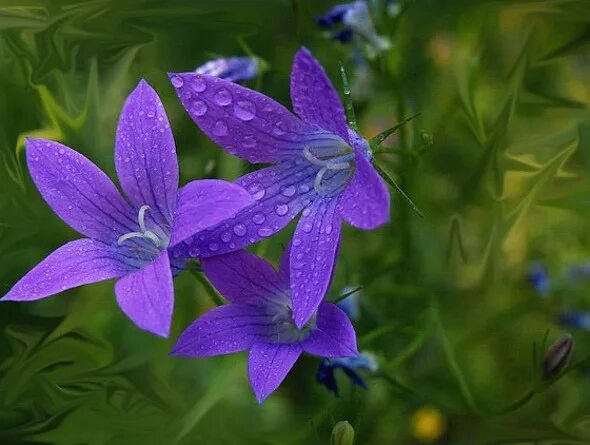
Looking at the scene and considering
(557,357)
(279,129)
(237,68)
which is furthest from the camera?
(237,68)

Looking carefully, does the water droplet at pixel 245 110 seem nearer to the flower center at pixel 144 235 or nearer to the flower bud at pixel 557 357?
the flower center at pixel 144 235

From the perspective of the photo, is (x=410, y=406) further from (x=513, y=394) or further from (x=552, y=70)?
(x=552, y=70)

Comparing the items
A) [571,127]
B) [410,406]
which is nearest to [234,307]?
[410,406]

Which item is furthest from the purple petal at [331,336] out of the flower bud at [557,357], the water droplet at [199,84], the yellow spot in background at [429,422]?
the yellow spot in background at [429,422]

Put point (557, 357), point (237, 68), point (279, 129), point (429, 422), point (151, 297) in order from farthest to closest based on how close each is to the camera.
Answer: point (429, 422), point (237, 68), point (557, 357), point (279, 129), point (151, 297)

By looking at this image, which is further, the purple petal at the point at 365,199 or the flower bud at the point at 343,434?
the flower bud at the point at 343,434

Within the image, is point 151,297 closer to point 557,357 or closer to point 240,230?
point 240,230

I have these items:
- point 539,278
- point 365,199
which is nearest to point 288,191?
point 365,199
